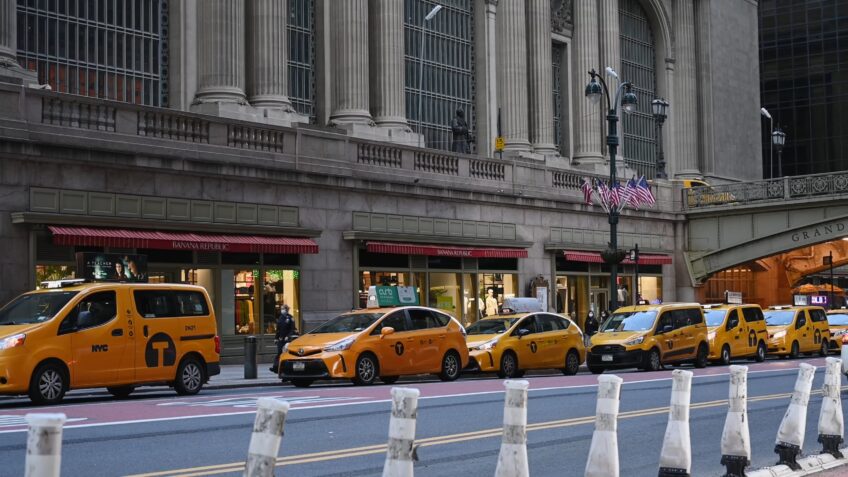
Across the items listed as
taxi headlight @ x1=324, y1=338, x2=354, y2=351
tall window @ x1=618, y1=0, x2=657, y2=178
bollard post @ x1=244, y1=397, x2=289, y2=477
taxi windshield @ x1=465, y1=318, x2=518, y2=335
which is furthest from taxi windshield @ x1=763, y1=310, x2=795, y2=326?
bollard post @ x1=244, y1=397, x2=289, y2=477

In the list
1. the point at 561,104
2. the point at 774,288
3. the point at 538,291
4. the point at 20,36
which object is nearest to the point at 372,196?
the point at 538,291

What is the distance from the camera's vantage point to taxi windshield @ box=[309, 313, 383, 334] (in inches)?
961

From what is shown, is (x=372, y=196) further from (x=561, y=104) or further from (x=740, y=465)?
(x=740, y=465)

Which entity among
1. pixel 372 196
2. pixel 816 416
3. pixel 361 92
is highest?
pixel 361 92

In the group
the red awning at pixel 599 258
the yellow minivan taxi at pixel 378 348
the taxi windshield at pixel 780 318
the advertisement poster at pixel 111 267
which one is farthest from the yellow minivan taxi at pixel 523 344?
the red awning at pixel 599 258

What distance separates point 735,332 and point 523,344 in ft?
31.1

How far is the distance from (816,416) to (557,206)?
2824 cm

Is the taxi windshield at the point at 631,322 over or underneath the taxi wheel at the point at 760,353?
over

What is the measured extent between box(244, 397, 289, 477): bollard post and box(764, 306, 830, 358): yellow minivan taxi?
113 feet

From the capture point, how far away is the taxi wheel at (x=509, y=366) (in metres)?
27.8

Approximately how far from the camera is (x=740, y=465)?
10.1m

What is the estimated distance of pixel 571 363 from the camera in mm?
29625

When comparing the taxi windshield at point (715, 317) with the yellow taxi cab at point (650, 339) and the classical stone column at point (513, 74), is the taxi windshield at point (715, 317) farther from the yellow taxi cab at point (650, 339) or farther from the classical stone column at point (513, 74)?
the classical stone column at point (513, 74)

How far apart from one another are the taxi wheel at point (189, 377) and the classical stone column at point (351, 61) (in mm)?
19559
